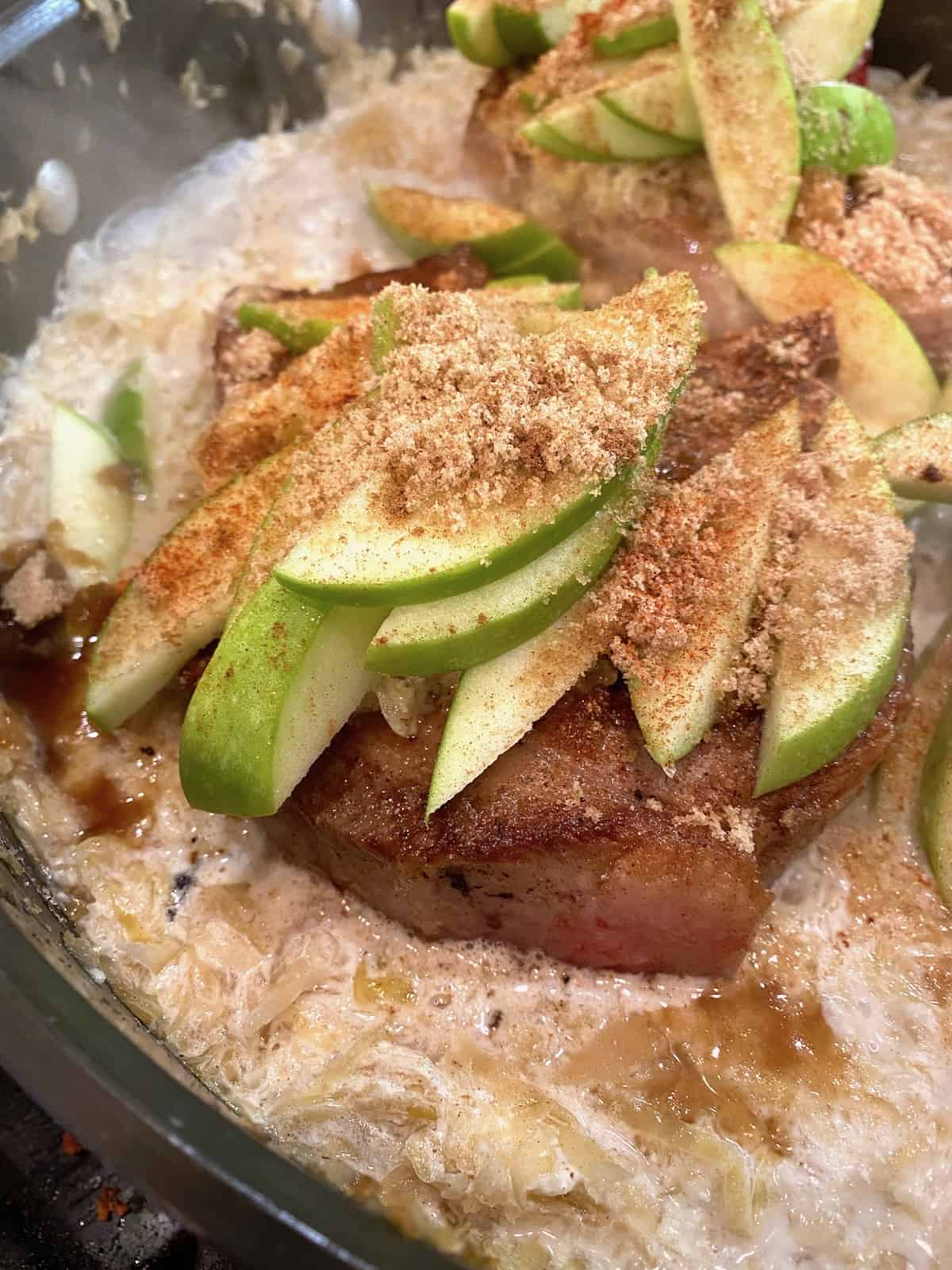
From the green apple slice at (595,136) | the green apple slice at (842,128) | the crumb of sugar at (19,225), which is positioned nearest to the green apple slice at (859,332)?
the green apple slice at (842,128)

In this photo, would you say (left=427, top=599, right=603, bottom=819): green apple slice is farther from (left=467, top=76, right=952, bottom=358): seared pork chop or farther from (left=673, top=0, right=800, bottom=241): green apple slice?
(left=673, top=0, right=800, bottom=241): green apple slice

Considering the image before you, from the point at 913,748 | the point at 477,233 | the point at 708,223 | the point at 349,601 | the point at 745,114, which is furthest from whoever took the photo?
the point at 477,233

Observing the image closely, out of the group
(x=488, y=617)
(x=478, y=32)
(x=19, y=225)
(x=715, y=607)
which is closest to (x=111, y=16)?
(x=19, y=225)

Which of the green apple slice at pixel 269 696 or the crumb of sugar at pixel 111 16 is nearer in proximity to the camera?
the green apple slice at pixel 269 696

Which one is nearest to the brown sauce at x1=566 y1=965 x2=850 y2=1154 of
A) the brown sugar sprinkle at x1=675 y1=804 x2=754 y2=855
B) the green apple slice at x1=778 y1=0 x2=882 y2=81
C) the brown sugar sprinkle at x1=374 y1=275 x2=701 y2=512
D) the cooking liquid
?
the cooking liquid

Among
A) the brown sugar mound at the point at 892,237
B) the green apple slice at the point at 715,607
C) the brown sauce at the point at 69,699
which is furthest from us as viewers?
the brown sugar mound at the point at 892,237

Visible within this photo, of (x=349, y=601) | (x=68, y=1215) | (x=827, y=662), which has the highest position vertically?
(x=349, y=601)

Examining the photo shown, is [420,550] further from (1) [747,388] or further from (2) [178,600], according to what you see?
(1) [747,388]

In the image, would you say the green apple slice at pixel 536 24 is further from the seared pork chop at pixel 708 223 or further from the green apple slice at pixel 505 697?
the green apple slice at pixel 505 697
